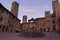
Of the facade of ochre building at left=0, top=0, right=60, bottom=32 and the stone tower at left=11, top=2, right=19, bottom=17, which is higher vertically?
the stone tower at left=11, top=2, right=19, bottom=17

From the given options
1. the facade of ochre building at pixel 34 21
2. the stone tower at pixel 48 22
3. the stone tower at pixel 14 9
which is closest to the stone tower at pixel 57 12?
the facade of ochre building at pixel 34 21

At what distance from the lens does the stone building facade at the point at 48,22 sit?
32.5 m

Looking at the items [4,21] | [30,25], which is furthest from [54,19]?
[4,21]

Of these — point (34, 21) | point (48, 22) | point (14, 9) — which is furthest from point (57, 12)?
point (14, 9)

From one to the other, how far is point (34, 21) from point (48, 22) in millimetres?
6762

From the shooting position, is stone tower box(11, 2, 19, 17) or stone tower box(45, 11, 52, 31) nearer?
stone tower box(45, 11, 52, 31)

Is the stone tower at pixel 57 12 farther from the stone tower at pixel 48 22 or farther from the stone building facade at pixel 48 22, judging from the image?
the stone tower at pixel 48 22

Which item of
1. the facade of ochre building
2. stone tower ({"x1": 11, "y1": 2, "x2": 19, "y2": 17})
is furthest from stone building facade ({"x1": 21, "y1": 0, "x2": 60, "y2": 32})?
stone tower ({"x1": 11, "y1": 2, "x2": 19, "y2": 17})

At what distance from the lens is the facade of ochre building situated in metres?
24.8

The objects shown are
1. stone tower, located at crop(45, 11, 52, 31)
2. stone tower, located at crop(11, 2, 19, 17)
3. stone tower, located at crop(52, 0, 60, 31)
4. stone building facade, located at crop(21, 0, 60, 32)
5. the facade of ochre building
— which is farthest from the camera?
stone tower, located at crop(11, 2, 19, 17)

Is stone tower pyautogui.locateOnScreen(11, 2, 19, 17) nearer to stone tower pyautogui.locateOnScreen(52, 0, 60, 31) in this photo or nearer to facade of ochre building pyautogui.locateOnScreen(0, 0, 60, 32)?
facade of ochre building pyautogui.locateOnScreen(0, 0, 60, 32)

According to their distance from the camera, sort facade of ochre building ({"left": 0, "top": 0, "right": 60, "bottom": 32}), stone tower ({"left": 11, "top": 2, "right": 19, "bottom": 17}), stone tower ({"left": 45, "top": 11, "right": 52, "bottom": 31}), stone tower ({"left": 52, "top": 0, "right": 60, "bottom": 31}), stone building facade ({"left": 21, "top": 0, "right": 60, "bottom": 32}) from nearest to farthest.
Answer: facade of ochre building ({"left": 0, "top": 0, "right": 60, "bottom": 32}) → stone tower ({"left": 52, "top": 0, "right": 60, "bottom": 31}) → stone building facade ({"left": 21, "top": 0, "right": 60, "bottom": 32}) → stone tower ({"left": 45, "top": 11, "right": 52, "bottom": 31}) → stone tower ({"left": 11, "top": 2, "right": 19, "bottom": 17})

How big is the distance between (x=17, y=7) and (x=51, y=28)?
1802 cm

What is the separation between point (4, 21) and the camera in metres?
23.6
